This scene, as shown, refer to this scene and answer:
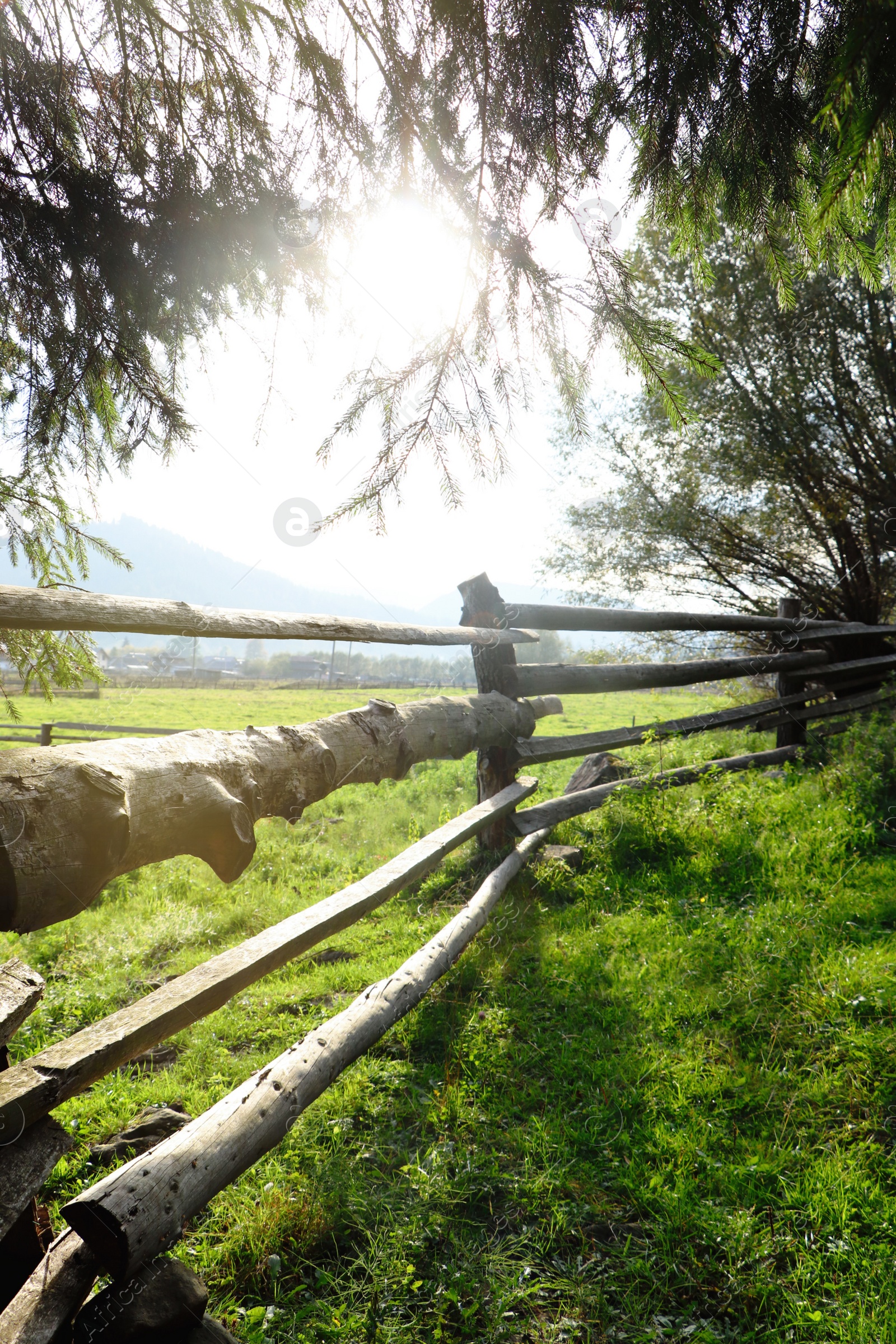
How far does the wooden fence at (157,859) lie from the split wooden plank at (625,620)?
96cm

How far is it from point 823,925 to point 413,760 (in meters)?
2.48

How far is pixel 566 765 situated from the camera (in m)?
9.43

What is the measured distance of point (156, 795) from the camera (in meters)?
1.74

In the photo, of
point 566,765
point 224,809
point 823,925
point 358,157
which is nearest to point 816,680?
point 566,765

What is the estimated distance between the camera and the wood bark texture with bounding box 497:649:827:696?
4512mm

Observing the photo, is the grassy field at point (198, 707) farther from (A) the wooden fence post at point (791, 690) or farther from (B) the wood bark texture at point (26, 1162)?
(A) the wooden fence post at point (791, 690)

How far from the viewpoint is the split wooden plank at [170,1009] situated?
1.50 metres

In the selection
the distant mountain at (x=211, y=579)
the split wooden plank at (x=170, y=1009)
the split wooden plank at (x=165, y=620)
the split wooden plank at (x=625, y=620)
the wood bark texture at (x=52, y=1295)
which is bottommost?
the wood bark texture at (x=52, y=1295)

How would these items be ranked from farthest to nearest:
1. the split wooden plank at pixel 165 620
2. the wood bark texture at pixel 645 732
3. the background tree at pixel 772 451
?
the background tree at pixel 772 451
the wood bark texture at pixel 645 732
the split wooden plank at pixel 165 620

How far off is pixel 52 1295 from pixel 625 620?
4644 millimetres

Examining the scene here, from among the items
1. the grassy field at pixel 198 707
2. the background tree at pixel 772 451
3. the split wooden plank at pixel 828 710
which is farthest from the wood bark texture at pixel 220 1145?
the background tree at pixel 772 451

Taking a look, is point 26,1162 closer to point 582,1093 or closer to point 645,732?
point 582,1093

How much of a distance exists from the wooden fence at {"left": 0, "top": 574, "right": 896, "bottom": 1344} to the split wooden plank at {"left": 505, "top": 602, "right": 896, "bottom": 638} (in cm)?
96

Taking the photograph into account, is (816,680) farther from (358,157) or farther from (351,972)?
(358,157)
